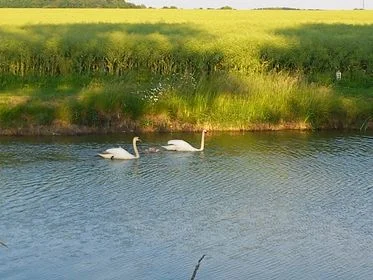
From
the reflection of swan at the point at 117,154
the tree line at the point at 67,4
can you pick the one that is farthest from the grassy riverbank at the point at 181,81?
the tree line at the point at 67,4

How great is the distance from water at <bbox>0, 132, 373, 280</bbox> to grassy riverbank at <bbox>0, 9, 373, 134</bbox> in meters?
1.61

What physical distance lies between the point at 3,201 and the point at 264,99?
9995mm

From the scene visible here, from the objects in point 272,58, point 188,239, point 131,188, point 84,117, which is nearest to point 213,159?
point 131,188

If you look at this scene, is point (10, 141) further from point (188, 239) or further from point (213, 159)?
point (188, 239)

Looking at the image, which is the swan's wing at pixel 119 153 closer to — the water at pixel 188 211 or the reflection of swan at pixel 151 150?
the water at pixel 188 211

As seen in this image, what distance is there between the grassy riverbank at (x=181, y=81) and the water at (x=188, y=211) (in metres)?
1.61

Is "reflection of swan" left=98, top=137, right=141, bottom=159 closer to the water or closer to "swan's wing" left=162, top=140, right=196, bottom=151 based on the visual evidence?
the water

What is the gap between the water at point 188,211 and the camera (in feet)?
40.2

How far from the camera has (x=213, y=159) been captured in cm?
1962

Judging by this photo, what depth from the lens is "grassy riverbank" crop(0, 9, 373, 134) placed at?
76.2 feet

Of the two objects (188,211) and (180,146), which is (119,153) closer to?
(180,146)

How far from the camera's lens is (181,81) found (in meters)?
24.5

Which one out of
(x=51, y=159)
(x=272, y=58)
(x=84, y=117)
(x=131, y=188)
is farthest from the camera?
(x=272, y=58)

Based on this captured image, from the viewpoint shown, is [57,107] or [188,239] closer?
[188,239]
